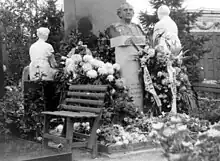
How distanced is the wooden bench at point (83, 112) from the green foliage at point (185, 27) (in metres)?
6.94

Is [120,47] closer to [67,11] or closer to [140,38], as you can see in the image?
[140,38]

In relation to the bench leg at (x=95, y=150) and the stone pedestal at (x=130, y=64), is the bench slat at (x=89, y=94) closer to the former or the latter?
the bench leg at (x=95, y=150)

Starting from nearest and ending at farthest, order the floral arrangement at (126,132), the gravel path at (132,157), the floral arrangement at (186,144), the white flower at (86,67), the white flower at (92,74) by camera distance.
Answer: the floral arrangement at (186,144) < the gravel path at (132,157) < the floral arrangement at (126,132) < the white flower at (92,74) < the white flower at (86,67)

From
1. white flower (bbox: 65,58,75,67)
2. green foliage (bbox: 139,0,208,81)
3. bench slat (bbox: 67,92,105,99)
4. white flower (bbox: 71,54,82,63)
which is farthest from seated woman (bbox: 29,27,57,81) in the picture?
green foliage (bbox: 139,0,208,81)

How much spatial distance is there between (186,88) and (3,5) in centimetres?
970

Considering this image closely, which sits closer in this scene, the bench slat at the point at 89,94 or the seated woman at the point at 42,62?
the bench slat at the point at 89,94

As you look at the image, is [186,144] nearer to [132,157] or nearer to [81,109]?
[132,157]

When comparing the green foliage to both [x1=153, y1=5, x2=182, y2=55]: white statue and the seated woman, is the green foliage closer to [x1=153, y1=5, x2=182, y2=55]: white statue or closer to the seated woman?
[x1=153, y1=5, x2=182, y2=55]: white statue

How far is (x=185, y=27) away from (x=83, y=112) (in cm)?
860

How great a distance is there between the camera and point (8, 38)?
15484 millimetres

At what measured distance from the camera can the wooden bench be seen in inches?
209

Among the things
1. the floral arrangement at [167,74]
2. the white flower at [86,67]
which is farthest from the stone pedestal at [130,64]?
the white flower at [86,67]

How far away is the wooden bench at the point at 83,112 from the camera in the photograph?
17.4ft

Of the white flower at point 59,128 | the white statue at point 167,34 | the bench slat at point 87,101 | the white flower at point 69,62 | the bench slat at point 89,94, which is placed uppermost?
the white statue at point 167,34
